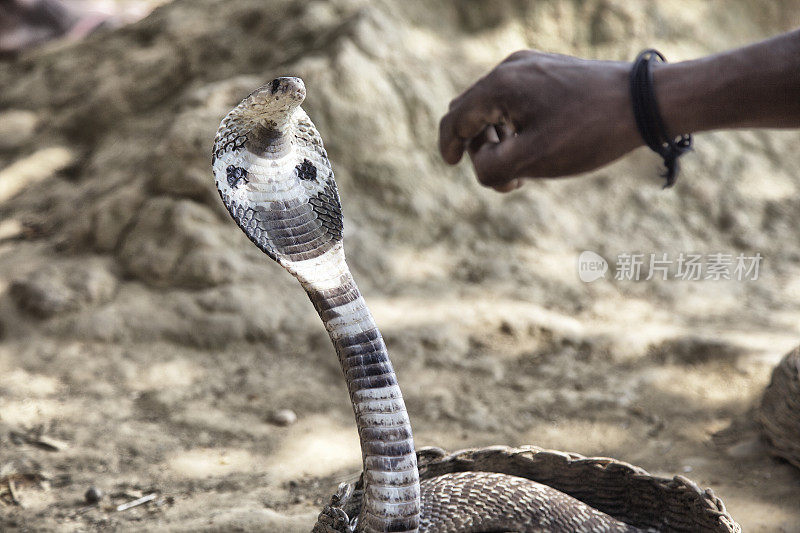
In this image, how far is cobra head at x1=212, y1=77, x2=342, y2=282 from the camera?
1631 mm

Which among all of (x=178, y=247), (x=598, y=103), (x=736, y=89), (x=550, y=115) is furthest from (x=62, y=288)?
(x=736, y=89)

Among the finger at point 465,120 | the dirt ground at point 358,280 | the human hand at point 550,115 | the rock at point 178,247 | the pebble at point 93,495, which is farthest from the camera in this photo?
the rock at point 178,247

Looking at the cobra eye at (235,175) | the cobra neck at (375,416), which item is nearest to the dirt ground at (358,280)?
the cobra neck at (375,416)

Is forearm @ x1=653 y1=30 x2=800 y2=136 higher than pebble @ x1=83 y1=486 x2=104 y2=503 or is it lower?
higher

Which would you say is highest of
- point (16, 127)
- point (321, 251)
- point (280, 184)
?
point (16, 127)

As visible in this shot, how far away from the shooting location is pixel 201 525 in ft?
7.07

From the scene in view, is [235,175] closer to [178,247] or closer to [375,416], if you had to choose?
[375,416]

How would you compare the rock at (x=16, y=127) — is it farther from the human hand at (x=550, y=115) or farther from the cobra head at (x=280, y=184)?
the human hand at (x=550, y=115)

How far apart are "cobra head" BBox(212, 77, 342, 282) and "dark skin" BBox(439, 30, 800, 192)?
1.35 ft

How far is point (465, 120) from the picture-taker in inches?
74.7

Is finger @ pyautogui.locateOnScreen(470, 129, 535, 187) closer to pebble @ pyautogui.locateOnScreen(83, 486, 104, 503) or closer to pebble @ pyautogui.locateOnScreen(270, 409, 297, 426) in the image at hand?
pebble @ pyautogui.locateOnScreen(270, 409, 297, 426)

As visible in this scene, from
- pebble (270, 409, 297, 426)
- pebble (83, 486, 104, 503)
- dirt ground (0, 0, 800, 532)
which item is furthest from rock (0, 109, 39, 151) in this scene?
pebble (83, 486, 104, 503)

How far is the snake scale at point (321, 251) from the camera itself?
1625mm

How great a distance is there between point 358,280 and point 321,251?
2.04 metres
